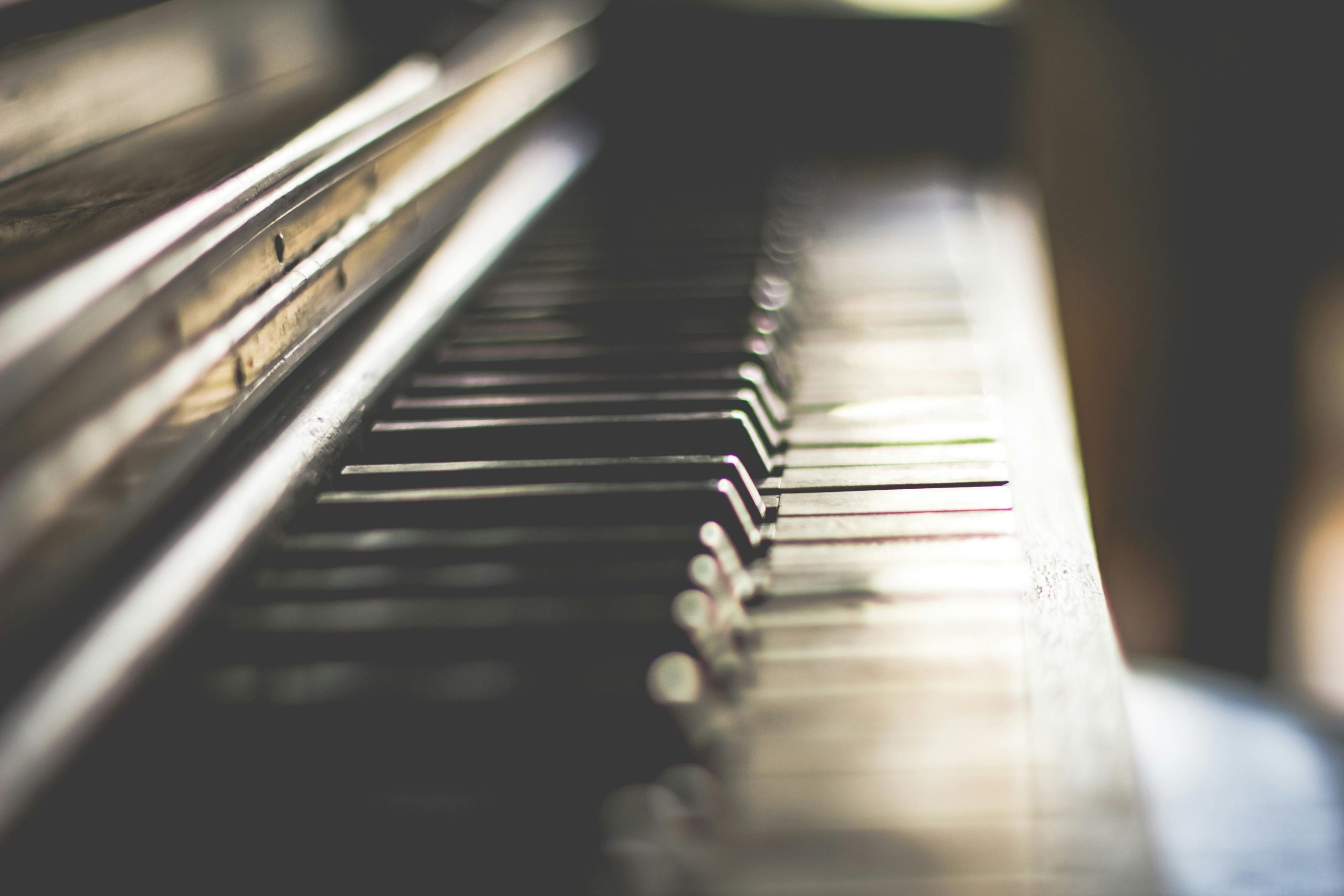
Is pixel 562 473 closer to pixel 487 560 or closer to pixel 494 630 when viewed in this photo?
pixel 487 560

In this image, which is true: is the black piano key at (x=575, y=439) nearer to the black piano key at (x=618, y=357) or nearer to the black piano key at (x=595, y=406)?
the black piano key at (x=595, y=406)

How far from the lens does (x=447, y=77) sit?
224 cm

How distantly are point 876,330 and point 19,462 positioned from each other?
140 centimetres

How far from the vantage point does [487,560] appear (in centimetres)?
119

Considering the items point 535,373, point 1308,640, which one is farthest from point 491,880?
→ point 1308,640

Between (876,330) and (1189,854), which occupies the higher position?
(876,330)

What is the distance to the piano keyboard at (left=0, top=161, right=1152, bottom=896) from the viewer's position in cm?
84

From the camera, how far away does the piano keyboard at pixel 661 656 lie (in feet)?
2.74

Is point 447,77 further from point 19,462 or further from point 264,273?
point 19,462

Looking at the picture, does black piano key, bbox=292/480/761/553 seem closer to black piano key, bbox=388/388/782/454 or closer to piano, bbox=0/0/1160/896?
piano, bbox=0/0/1160/896

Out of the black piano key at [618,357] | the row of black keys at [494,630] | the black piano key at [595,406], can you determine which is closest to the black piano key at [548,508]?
the row of black keys at [494,630]

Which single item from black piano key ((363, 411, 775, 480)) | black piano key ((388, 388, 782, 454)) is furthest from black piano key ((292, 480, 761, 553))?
black piano key ((388, 388, 782, 454))

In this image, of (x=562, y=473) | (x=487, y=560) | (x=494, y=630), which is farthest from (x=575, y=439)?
(x=494, y=630)

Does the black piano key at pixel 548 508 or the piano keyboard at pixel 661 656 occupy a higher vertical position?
the black piano key at pixel 548 508
